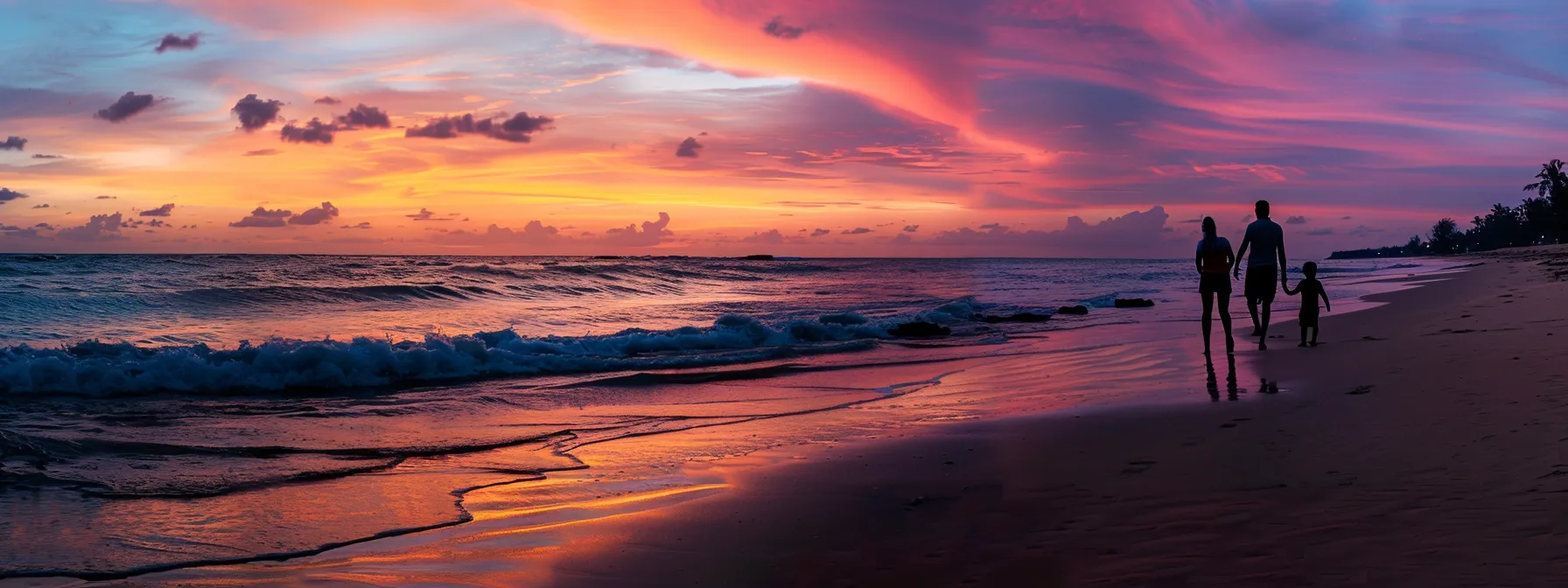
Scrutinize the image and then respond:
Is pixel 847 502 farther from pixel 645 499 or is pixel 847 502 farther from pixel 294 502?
pixel 294 502

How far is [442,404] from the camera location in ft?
38.2

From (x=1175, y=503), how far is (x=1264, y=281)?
10.5 metres

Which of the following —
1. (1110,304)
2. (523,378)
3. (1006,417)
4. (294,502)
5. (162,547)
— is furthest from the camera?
(1110,304)

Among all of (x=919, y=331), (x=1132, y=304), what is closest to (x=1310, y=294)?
(x=919, y=331)

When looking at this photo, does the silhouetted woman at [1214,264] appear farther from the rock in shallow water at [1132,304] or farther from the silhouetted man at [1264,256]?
the rock in shallow water at [1132,304]

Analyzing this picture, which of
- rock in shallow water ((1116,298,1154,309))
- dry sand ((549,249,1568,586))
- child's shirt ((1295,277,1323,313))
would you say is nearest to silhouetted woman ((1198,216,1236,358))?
child's shirt ((1295,277,1323,313))

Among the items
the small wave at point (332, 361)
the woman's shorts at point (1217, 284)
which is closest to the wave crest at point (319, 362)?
the small wave at point (332, 361)

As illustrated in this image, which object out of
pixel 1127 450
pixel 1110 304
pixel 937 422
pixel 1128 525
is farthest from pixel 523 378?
pixel 1110 304

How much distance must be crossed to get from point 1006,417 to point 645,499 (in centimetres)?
414

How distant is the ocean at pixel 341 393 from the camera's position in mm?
6039

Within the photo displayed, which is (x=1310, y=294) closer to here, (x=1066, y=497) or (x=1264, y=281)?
(x=1264, y=281)

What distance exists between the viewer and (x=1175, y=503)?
5156 millimetres

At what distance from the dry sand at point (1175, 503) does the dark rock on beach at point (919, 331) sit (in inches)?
513

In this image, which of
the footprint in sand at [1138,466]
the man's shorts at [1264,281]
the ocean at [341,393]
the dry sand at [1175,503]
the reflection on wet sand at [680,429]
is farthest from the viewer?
the man's shorts at [1264,281]
